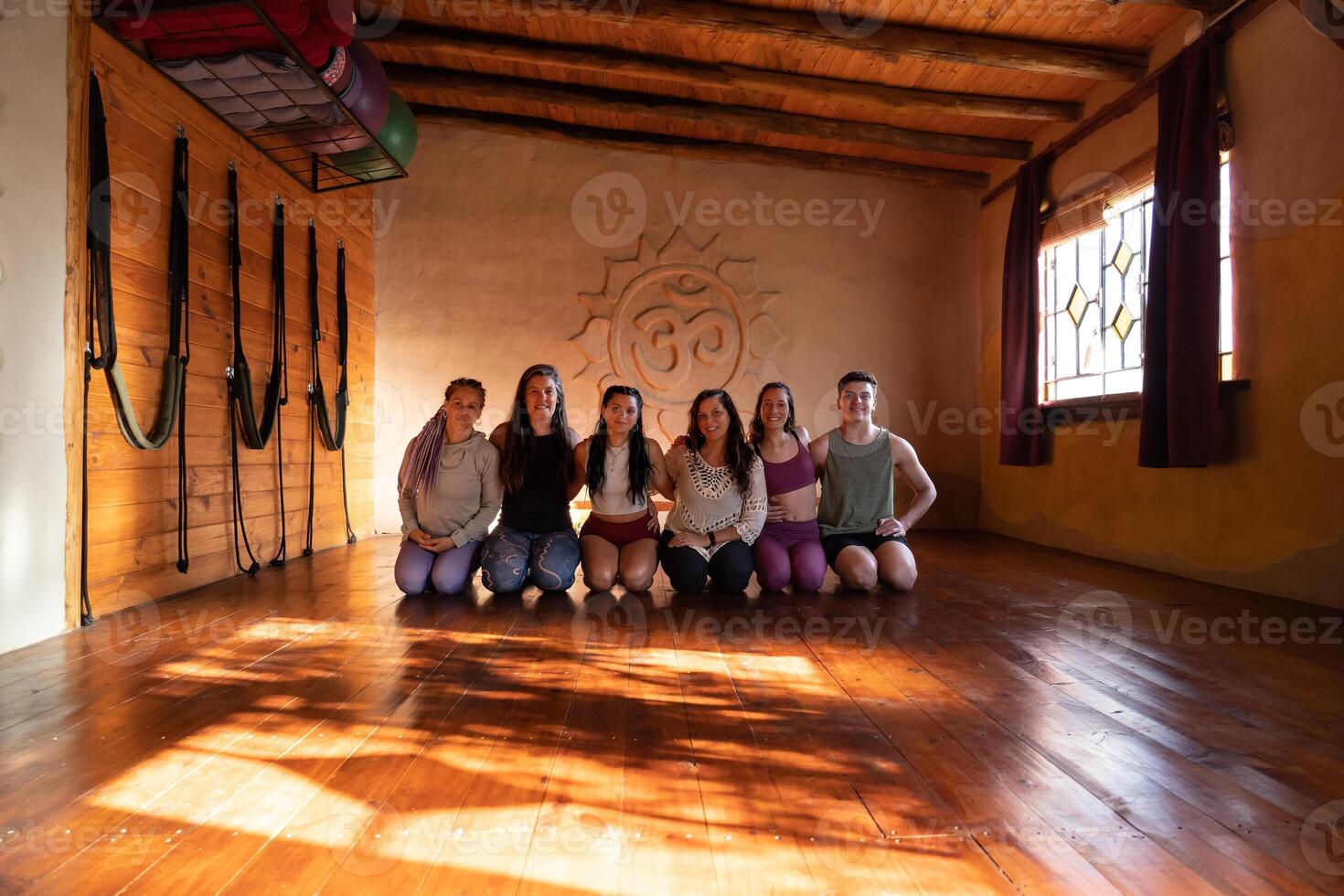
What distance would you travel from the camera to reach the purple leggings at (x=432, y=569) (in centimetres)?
354

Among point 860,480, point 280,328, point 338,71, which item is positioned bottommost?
point 860,480

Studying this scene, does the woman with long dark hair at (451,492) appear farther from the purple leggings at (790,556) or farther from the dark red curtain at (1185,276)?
the dark red curtain at (1185,276)

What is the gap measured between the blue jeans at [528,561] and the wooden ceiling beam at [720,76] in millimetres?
2926

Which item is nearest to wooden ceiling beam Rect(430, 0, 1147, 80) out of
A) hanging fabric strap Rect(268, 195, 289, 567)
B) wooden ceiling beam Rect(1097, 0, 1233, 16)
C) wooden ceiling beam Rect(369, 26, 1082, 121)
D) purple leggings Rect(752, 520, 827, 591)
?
wooden ceiling beam Rect(369, 26, 1082, 121)

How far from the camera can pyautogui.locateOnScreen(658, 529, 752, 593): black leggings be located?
3.54m

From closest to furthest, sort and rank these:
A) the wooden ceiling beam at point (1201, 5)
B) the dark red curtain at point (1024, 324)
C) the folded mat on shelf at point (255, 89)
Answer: the folded mat on shelf at point (255, 89) → the wooden ceiling beam at point (1201, 5) → the dark red curtain at point (1024, 324)

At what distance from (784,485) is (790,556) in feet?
1.08

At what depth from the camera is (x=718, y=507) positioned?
361 centimetres

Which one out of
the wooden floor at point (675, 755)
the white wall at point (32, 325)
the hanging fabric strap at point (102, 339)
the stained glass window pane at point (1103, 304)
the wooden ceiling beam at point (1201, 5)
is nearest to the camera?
the wooden floor at point (675, 755)

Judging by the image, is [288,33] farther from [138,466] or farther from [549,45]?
[549,45]

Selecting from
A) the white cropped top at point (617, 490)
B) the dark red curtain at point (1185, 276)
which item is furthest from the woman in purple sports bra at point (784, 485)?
the dark red curtain at point (1185, 276)

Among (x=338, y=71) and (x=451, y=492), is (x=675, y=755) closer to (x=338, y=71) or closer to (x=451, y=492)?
(x=451, y=492)

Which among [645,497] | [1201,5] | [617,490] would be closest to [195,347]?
[617,490]

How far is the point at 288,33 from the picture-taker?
3.13 meters
